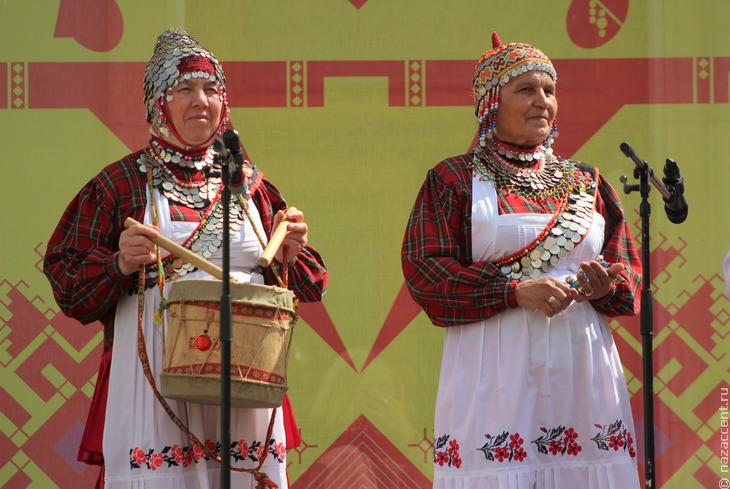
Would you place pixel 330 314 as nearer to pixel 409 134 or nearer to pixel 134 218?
pixel 409 134

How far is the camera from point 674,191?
4500 millimetres

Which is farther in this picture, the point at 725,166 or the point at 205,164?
the point at 725,166

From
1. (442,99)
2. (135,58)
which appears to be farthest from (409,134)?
(135,58)

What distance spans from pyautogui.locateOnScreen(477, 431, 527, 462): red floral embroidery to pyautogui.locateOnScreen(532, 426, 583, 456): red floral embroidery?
0.19 ft

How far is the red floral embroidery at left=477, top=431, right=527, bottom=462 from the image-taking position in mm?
4375

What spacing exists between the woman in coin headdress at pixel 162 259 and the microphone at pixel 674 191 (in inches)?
46.9

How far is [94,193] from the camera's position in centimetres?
461

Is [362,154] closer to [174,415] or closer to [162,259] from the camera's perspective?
[162,259]

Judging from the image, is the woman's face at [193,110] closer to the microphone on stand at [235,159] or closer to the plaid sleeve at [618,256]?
the microphone on stand at [235,159]

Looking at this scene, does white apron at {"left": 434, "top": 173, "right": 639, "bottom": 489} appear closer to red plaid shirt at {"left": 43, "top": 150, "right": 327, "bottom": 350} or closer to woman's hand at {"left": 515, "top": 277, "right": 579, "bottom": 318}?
woman's hand at {"left": 515, "top": 277, "right": 579, "bottom": 318}

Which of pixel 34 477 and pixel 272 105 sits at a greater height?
pixel 272 105

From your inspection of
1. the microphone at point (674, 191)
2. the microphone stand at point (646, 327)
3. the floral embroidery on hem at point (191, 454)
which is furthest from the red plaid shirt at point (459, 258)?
the floral embroidery on hem at point (191, 454)

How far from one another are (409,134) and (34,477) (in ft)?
7.08

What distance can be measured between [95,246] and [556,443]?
5.33 ft
